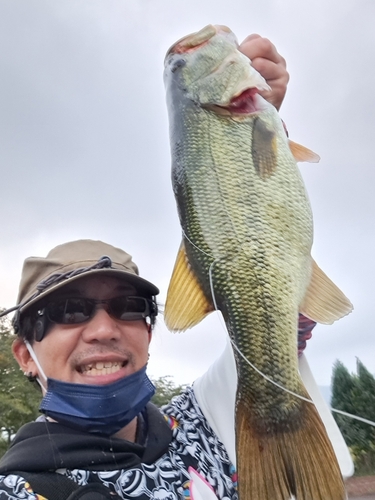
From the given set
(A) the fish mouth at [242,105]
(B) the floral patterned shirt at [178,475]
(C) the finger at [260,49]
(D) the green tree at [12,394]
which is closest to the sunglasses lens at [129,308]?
(B) the floral patterned shirt at [178,475]

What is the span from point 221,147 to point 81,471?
4.65 ft

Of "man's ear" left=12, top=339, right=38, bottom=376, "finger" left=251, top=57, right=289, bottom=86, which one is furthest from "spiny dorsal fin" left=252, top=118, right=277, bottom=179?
"man's ear" left=12, top=339, right=38, bottom=376

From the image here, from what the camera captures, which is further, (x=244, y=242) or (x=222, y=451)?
(x=222, y=451)

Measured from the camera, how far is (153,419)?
2.30 m

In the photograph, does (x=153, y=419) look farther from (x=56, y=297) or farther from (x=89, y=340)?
(x=56, y=297)

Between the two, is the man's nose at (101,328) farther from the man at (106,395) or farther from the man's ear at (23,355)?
the man's ear at (23,355)

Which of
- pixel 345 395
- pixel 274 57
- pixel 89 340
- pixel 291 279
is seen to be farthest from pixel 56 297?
pixel 345 395

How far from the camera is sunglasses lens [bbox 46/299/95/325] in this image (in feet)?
7.17

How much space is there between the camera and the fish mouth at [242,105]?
7.26ft

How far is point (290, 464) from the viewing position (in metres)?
1.71

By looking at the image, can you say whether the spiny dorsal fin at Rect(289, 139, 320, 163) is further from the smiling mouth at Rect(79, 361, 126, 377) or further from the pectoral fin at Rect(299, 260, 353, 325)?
the smiling mouth at Rect(79, 361, 126, 377)

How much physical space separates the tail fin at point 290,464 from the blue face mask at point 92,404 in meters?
0.55

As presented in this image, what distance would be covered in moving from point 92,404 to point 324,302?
102 cm

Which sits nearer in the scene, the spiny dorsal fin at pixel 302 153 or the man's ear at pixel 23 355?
the spiny dorsal fin at pixel 302 153
